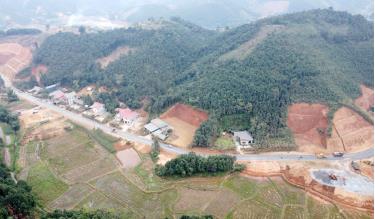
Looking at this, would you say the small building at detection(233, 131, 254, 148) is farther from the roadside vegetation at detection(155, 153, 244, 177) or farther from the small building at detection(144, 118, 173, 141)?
the small building at detection(144, 118, 173, 141)

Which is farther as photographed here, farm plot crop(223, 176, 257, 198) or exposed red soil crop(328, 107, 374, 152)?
exposed red soil crop(328, 107, 374, 152)

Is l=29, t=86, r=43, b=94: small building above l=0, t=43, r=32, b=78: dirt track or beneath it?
beneath

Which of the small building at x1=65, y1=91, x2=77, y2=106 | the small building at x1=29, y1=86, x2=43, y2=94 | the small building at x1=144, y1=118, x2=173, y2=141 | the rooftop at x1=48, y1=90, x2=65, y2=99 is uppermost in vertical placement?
the small building at x1=29, y1=86, x2=43, y2=94

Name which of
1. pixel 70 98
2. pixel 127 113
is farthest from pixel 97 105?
pixel 127 113

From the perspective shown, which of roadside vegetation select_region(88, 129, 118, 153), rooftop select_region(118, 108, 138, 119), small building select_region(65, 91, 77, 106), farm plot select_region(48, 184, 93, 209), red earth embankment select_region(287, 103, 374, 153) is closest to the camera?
farm plot select_region(48, 184, 93, 209)

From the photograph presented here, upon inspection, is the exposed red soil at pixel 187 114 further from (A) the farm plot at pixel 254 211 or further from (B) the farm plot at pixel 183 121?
(A) the farm plot at pixel 254 211

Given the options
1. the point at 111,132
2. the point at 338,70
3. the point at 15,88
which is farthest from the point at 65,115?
the point at 338,70

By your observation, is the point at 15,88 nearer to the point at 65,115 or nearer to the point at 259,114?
the point at 65,115

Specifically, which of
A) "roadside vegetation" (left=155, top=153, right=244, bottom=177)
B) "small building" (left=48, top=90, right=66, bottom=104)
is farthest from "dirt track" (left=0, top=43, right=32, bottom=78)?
"roadside vegetation" (left=155, top=153, right=244, bottom=177)
